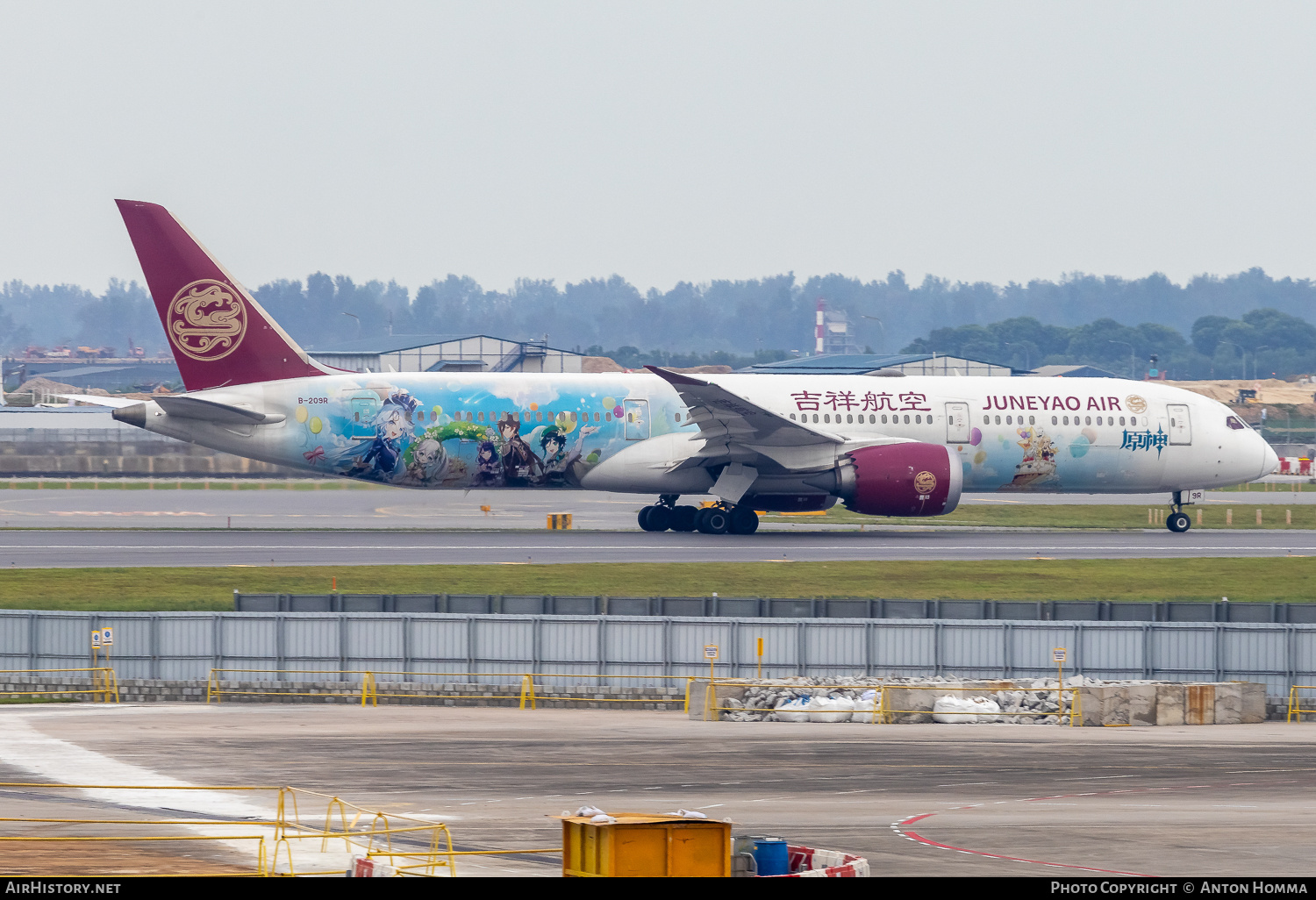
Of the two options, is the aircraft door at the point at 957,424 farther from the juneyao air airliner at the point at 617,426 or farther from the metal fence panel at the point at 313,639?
the metal fence panel at the point at 313,639

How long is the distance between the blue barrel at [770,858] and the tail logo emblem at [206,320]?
3638 cm

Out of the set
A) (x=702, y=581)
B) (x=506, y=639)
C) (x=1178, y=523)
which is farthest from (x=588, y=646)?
(x=1178, y=523)

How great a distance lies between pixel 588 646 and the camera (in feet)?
97.4

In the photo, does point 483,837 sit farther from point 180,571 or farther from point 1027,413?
point 1027,413

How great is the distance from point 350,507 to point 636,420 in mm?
17180

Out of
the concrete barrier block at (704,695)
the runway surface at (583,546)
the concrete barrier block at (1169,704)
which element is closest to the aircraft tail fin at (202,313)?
the runway surface at (583,546)

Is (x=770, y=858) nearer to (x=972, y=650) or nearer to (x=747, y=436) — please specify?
(x=972, y=650)

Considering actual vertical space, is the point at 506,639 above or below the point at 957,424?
below

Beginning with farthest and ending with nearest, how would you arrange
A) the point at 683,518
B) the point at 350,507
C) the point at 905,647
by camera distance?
the point at 350,507 → the point at 683,518 → the point at 905,647

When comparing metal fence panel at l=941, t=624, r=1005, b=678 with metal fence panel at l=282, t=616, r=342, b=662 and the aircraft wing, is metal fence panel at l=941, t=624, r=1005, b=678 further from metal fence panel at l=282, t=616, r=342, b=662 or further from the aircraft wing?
the aircraft wing

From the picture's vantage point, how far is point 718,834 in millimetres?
11719

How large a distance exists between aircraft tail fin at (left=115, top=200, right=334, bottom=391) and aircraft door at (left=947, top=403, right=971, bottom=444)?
19.7 metres

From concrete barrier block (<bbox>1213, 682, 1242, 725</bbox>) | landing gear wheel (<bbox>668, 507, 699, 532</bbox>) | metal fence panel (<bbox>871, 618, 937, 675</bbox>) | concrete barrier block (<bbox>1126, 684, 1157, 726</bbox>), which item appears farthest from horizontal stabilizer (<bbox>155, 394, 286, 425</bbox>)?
concrete barrier block (<bbox>1213, 682, 1242, 725</bbox>)

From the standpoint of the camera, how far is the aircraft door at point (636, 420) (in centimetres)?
4678
